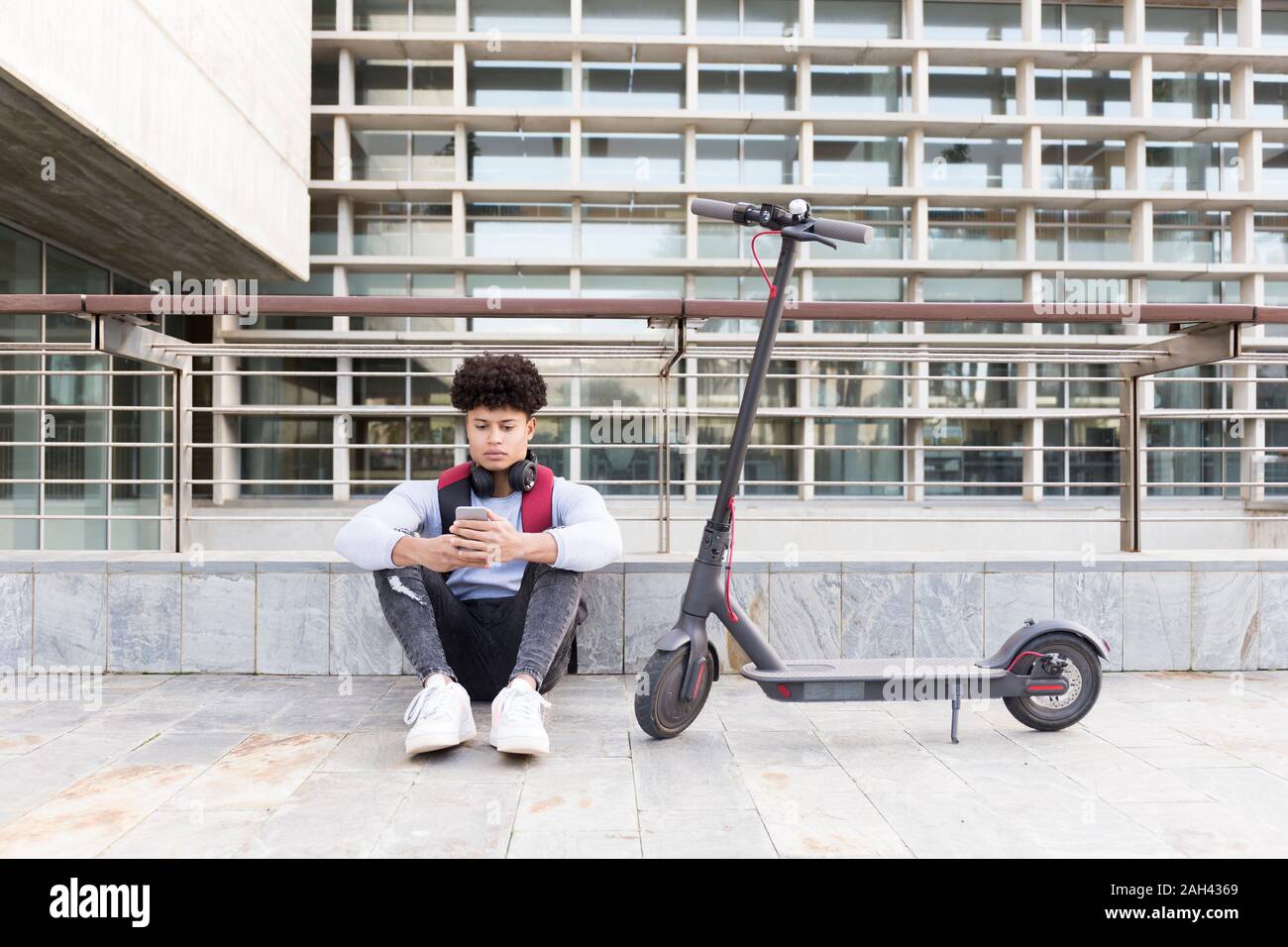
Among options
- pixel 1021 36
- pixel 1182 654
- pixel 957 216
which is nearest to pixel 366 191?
pixel 957 216

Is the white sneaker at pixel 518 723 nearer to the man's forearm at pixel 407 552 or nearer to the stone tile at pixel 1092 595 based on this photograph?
the man's forearm at pixel 407 552

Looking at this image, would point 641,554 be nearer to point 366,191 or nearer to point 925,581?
point 925,581

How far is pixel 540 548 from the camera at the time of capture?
2.67 metres

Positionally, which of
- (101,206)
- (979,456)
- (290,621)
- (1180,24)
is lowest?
(290,621)

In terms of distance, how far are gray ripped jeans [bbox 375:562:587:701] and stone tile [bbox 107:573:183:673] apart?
5.01 ft

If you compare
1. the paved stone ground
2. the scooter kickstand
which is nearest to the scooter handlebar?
the scooter kickstand

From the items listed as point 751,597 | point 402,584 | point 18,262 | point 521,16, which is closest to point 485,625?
point 402,584

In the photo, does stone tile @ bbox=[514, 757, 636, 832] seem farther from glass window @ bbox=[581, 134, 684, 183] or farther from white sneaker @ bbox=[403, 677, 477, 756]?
glass window @ bbox=[581, 134, 684, 183]

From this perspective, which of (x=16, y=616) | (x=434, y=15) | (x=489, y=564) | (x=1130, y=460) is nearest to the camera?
(x=489, y=564)

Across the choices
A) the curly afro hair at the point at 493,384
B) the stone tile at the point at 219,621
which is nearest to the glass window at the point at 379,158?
Answer: the stone tile at the point at 219,621

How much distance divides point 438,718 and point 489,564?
51 cm

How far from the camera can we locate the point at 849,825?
6.72 feet

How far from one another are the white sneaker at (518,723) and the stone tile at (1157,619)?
117 inches

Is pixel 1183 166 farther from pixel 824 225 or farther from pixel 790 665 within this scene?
pixel 790 665
